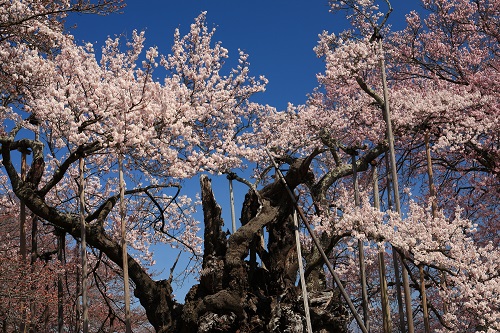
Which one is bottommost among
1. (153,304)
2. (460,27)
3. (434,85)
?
(153,304)

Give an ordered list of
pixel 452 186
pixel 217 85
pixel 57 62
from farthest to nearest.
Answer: pixel 452 186, pixel 217 85, pixel 57 62

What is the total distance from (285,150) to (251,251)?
4675 mm

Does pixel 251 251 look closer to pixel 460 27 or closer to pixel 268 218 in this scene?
pixel 268 218

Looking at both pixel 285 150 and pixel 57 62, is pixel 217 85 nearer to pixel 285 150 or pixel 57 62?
pixel 285 150

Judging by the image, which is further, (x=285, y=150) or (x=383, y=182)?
(x=383, y=182)

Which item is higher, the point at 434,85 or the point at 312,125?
the point at 434,85

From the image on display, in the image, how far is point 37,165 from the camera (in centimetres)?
1169

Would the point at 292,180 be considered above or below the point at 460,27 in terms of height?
below

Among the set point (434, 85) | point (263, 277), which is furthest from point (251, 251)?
point (434, 85)

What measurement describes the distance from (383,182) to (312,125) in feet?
10.5

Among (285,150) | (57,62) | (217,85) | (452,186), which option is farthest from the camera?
(452,186)

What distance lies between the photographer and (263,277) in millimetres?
11422

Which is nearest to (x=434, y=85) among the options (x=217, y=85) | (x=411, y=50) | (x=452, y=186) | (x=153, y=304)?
(x=411, y=50)

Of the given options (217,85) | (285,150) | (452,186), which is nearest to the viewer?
(217,85)
